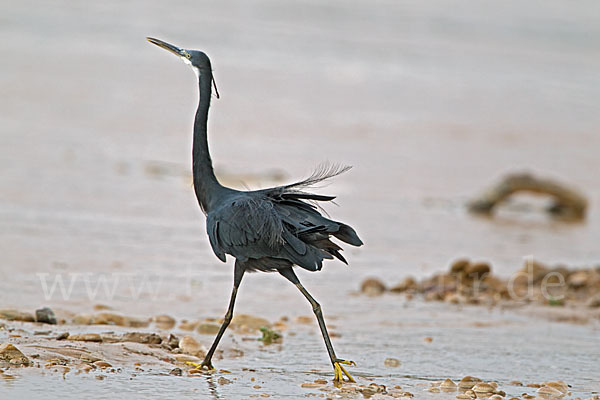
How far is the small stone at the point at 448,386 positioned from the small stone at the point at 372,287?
3096 mm

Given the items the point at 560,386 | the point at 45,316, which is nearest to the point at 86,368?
the point at 45,316

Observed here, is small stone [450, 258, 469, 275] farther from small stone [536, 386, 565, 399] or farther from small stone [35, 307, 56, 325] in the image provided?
small stone [35, 307, 56, 325]

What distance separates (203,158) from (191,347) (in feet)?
4.21

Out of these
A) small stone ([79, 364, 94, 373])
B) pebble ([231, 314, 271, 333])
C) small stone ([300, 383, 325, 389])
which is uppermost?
pebble ([231, 314, 271, 333])

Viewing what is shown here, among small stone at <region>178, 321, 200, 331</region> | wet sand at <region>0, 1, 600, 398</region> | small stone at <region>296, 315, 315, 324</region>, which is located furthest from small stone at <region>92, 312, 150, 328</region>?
small stone at <region>296, 315, 315, 324</region>

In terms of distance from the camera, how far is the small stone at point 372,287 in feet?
29.7

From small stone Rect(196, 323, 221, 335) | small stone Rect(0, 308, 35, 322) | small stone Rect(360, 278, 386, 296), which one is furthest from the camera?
small stone Rect(360, 278, 386, 296)

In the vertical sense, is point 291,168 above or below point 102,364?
above

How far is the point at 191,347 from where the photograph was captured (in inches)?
260

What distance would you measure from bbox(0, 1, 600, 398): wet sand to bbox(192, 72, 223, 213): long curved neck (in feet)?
3.74

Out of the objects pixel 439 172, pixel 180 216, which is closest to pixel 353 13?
pixel 439 172

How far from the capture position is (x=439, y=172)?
16625 mm

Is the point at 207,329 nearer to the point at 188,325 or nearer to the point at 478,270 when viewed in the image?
the point at 188,325

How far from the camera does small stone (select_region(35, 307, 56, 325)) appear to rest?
6961 millimetres
